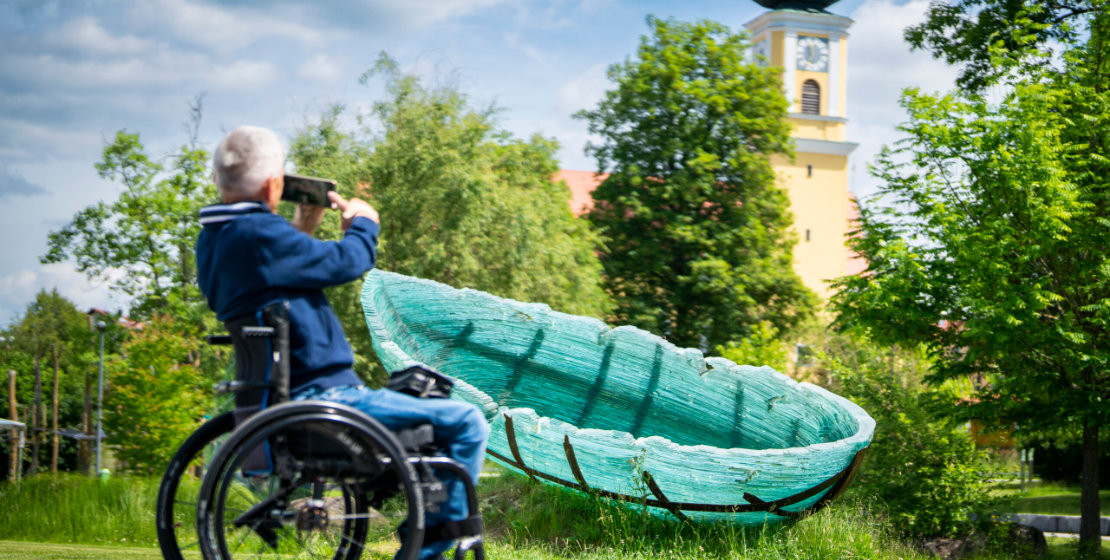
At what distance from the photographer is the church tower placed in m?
52.6

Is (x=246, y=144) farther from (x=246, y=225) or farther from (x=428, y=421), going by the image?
(x=428, y=421)

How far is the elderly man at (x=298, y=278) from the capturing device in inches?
125

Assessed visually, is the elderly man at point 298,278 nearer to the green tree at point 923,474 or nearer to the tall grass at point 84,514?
the tall grass at point 84,514

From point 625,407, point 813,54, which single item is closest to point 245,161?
point 625,407

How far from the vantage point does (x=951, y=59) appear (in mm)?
21203

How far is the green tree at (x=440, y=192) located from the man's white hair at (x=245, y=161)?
14.2m

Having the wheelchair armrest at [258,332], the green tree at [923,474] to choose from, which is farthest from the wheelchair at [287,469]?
the green tree at [923,474]

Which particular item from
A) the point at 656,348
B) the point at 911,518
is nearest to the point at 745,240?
the point at 911,518

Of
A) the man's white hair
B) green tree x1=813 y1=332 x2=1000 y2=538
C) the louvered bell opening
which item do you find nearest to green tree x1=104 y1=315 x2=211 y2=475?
green tree x1=813 y1=332 x2=1000 y2=538

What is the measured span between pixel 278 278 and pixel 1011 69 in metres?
16.1

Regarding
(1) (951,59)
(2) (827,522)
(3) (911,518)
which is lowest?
(3) (911,518)

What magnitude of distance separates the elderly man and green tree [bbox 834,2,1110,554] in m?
11.5

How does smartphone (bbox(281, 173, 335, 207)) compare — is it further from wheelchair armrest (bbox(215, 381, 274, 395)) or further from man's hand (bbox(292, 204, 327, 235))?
wheelchair armrest (bbox(215, 381, 274, 395))

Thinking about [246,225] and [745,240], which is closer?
[246,225]
